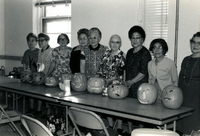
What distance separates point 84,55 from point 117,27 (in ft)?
4.18

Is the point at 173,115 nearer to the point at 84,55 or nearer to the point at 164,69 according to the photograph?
the point at 164,69

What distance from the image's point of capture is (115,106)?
2.73m

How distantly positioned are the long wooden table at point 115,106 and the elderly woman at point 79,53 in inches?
25.5

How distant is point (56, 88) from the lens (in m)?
3.80

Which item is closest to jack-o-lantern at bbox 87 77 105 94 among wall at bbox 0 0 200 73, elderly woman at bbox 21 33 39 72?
wall at bbox 0 0 200 73

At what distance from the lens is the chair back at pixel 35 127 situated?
2.07 m

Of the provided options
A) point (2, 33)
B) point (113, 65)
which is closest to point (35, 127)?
point (113, 65)

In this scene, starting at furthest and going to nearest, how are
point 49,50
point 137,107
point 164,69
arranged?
point 49,50 < point 164,69 < point 137,107

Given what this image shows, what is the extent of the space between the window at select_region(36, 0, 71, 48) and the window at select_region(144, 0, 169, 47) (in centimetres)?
209

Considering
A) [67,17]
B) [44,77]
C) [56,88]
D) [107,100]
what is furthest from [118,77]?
[67,17]

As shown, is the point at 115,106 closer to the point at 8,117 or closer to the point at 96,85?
the point at 96,85

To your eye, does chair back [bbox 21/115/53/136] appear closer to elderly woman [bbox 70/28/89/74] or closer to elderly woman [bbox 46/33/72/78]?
elderly woman [bbox 70/28/89/74]

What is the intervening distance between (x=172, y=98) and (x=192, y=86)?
1.83 feet

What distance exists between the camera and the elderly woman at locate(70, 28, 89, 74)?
4.02 m
